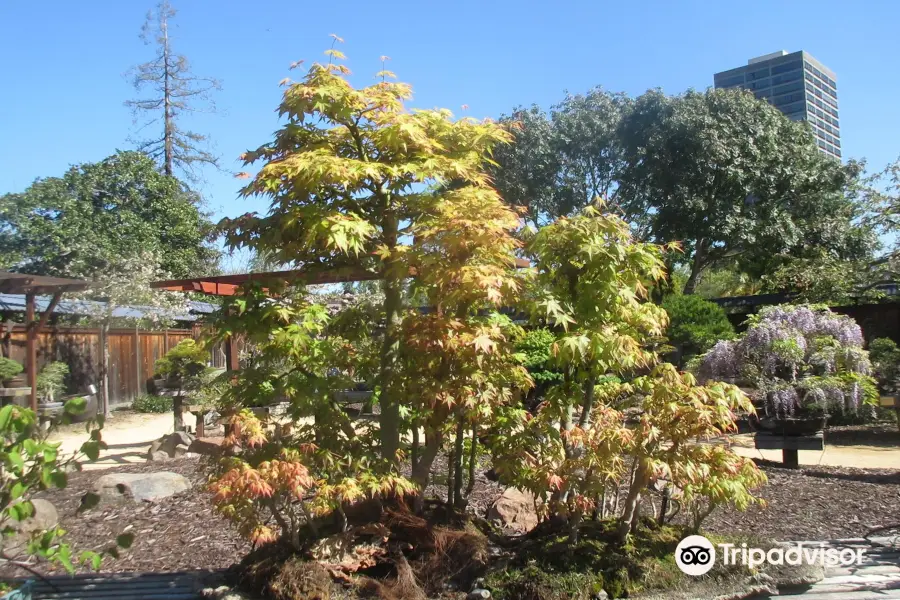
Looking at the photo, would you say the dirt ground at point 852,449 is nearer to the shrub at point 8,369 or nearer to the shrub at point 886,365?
the shrub at point 886,365

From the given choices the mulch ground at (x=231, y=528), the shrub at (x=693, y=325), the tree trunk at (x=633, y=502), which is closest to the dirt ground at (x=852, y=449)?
the mulch ground at (x=231, y=528)

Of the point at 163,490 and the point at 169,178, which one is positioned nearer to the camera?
the point at 163,490

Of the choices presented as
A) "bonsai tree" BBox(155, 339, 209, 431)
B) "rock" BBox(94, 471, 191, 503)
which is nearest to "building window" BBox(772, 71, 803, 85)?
"bonsai tree" BBox(155, 339, 209, 431)

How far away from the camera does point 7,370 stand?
38.4ft

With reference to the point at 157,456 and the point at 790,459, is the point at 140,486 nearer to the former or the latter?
the point at 157,456

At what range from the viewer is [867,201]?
42.4ft

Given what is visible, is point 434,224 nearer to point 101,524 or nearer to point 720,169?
point 101,524

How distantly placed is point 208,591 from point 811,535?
4.05m

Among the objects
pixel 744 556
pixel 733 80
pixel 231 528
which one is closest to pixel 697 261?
pixel 744 556

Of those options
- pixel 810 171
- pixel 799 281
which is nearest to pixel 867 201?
pixel 799 281

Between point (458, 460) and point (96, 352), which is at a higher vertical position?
point (96, 352)

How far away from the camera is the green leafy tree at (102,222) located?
16094 millimetres

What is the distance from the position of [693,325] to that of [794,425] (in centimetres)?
581

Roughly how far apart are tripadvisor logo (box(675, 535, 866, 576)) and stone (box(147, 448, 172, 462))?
678 centimetres
